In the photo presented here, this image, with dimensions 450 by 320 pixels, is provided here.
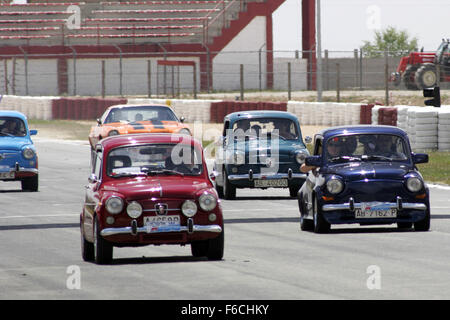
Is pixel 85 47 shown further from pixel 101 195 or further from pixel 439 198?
pixel 101 195

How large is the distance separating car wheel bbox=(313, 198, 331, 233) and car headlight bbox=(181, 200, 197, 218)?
3.15m

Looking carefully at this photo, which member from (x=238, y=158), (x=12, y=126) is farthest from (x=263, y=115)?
(x=12, y=126)

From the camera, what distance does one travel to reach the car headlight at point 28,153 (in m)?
22.6

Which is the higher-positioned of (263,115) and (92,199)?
(263,115)

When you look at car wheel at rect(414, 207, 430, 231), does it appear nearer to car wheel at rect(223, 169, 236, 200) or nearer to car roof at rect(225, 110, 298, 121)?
car wheel at rect(223, 169, 236, 200)

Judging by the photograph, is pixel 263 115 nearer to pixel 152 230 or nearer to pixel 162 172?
pixel 162 172

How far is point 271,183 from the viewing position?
66.2ft

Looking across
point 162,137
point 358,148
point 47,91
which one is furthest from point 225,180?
point 47,91

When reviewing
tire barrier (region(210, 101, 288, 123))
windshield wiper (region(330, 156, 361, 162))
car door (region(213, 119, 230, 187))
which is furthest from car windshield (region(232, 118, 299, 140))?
tire barrier (region(210, 101, 288, 123))

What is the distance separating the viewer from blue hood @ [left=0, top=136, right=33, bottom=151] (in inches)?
891

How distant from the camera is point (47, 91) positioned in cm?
6091

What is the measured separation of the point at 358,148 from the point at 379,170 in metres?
0.65

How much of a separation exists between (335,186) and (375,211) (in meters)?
0.59
